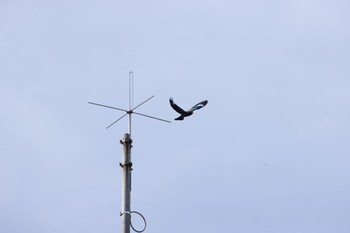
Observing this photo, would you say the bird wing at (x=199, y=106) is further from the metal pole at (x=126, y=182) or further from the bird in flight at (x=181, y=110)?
the metal pole at (x=126, y=182)

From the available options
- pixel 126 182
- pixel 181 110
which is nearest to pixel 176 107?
pixel 181 110

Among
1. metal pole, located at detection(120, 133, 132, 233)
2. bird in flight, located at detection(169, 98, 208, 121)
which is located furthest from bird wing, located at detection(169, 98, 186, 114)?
metal pole, located at detection(120, 133, 132, 233)

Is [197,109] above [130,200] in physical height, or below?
above

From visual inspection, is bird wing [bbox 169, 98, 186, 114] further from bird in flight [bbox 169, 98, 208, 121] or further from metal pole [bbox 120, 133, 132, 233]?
metal pole [bbox 120, 133, 132, 233]

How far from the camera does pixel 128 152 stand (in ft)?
51.4

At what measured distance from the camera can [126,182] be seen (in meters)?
15.3

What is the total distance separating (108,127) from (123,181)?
2.71 meters

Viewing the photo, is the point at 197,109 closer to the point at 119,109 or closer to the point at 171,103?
the point at 171,103

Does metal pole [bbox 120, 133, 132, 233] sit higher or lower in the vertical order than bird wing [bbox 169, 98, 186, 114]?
lower

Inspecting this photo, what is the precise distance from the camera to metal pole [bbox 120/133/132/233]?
587 inches

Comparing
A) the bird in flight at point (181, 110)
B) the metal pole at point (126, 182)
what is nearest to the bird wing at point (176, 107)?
the bird in flight at point (181, 110)

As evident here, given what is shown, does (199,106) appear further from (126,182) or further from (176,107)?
(126,182)

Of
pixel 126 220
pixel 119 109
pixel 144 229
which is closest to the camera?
pixel 126 220

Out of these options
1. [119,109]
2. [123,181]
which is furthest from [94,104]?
[123,181]
